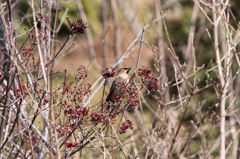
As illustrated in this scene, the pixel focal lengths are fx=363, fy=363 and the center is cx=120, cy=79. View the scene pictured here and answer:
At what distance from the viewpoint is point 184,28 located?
8.55 m

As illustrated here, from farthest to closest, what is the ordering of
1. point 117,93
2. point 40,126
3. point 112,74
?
1. point 40,126
2. point 117,93
3. point 112,74

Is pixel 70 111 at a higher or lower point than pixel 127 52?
lower

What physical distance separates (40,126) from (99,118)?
1177mm

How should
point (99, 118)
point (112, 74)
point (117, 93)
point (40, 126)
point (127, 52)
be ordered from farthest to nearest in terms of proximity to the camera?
point (127, 52), point (40, 126), point (117, 93), point (112, 74), point (99, 118)

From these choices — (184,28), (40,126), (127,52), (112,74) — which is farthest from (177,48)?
(112,74)

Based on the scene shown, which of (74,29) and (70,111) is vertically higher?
(74,29)

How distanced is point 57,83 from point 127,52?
3.27ft

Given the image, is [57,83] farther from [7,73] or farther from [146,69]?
[146,69]

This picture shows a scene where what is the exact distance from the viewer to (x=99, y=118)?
2.13m

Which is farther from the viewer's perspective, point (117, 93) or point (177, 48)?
point (177, 48)

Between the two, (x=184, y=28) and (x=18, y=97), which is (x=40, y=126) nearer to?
(x=18, y=97)

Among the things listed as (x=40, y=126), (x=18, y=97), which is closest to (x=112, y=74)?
(x=18, y=97)

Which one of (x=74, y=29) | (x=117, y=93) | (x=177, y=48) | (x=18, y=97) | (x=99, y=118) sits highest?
(x=177, y=48)

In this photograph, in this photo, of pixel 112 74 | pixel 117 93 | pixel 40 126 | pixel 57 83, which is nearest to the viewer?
pixel 112 74
